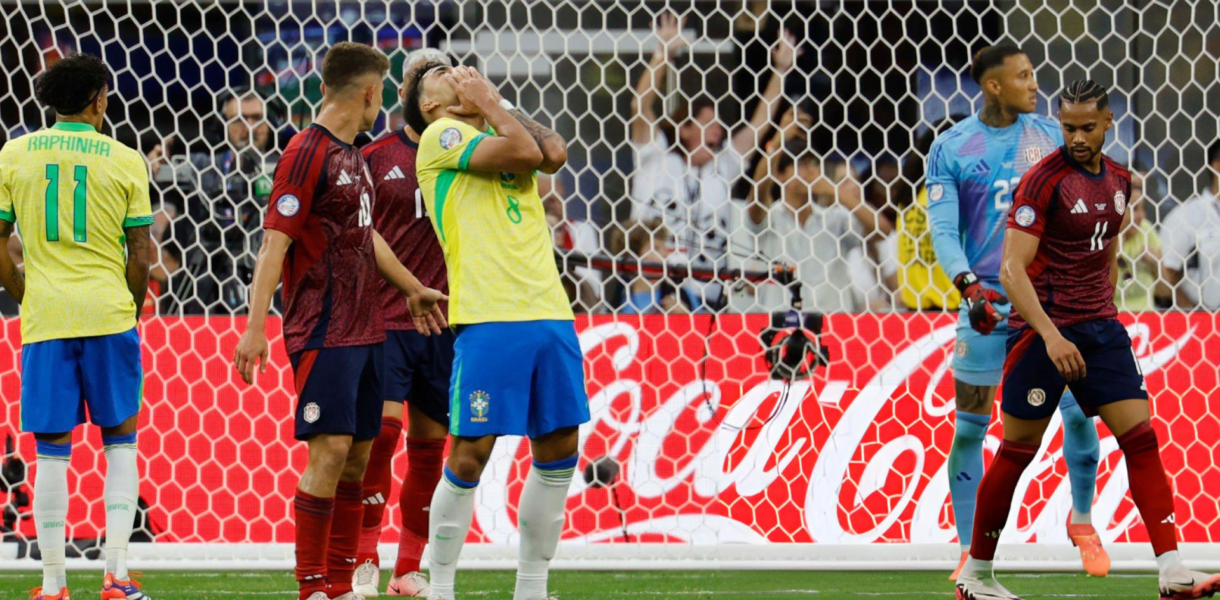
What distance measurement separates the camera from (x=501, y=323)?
13.3ft

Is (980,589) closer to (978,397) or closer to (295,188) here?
(978,397)

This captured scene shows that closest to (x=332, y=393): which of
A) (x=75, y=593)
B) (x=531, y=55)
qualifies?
(x=75, y=593)

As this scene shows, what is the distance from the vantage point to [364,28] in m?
6.83

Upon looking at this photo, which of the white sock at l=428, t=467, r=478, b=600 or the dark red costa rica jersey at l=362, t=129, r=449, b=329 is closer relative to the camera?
the white sock at l=428, t=467, r=478, b=600

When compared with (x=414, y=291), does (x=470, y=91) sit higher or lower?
higher

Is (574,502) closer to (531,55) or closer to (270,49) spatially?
(531,55)

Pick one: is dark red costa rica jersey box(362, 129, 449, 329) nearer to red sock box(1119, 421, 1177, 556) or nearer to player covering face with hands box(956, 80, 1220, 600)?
player covering face with hands box(956, 80, 1220, 600)

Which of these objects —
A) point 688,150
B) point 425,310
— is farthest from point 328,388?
point 688,150

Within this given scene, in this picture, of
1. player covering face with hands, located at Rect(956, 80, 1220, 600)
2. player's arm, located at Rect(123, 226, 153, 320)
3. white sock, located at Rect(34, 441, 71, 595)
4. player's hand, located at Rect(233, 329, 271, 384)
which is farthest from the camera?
player's arm, located at Rect(123, 226, 153, 320)

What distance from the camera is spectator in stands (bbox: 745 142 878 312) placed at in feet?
22.0

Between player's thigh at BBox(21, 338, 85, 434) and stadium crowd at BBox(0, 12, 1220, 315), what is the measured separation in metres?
1.91

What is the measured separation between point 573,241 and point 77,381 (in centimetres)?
283

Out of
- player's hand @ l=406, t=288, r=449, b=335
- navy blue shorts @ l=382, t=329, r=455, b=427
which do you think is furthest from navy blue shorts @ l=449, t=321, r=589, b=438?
navy blue shorts @ l=382, t=329, r=455, b=427

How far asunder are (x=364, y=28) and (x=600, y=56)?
1.07 meters
